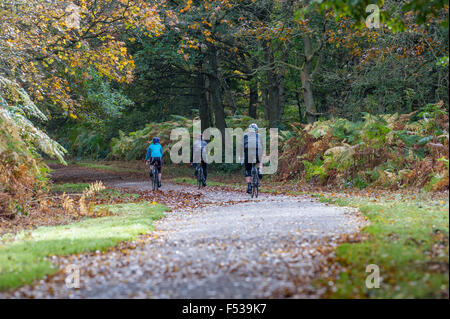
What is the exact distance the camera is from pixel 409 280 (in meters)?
5.67

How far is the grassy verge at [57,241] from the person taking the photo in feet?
22.5

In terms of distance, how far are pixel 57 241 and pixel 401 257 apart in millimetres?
5280

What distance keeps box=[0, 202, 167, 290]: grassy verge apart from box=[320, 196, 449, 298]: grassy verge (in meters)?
3.71

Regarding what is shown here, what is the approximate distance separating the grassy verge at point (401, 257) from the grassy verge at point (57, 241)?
3.71m

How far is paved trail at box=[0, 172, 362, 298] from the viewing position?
236 inches

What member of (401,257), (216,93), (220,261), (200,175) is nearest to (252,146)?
(200,175)

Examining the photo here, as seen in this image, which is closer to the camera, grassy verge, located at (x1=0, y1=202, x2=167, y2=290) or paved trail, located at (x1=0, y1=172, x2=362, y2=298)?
paved trail, located at (x1=0, y1=172, x2=362, y2=298)

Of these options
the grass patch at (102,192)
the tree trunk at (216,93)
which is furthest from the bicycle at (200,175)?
the tree trunk at (216,93)

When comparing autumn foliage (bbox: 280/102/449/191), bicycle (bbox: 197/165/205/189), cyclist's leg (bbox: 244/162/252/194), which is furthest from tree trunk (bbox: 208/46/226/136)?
cyclist's leg (bbox: 244/162/252/194)

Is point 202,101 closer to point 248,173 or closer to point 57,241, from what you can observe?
point 248,173

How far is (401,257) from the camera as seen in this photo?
6.46 m

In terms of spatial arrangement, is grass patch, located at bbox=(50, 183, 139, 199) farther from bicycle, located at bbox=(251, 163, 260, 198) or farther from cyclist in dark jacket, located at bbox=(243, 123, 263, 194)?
cyclist in dark jacket, located at bbox=(243, 123, 263, 194)

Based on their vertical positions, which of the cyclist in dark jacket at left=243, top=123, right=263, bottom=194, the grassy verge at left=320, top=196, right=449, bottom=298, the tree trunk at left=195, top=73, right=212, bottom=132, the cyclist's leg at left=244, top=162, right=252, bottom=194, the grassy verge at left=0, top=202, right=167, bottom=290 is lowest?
the grassy verge at left=0, top=202, right=167, bottom=290
